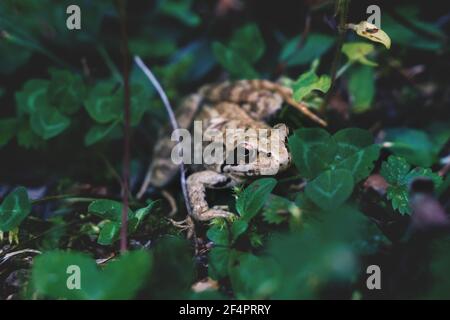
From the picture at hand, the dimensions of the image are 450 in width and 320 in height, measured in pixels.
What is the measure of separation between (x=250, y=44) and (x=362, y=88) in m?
1.13

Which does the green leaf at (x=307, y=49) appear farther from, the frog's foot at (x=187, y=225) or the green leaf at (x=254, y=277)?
the green leaf at (x=254, y=277)

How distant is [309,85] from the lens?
306cm

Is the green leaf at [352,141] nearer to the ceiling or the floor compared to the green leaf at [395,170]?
nearer to the ceiling

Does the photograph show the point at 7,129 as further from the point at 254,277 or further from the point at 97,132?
the point at 254,277

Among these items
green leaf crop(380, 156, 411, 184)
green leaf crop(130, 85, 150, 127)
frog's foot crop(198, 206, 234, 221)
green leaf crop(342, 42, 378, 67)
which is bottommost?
frog's foot crop(198, 206, 234, 221)

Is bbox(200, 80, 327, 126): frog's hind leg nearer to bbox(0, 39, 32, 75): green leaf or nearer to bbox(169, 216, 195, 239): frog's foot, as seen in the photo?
bbox(169, 216, 195, 239): frog's foot

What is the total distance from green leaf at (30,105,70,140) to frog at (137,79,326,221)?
2.64 feet

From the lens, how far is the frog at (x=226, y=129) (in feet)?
10.1

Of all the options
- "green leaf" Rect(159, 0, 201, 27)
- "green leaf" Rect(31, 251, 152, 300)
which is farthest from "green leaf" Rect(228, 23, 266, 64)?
"green leaf" Rect(31, 251, 152, 300)

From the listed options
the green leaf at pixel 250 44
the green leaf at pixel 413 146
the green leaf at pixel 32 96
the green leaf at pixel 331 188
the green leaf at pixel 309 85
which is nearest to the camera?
the green leaf at pixel 331 188

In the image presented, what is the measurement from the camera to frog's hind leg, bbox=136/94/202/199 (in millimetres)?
3600

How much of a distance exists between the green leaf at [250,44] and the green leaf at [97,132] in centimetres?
140

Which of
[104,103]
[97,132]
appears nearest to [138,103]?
[104,103]

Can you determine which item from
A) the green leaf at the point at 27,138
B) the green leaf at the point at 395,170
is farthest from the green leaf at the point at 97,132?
the green leaf at the point at 395,170
